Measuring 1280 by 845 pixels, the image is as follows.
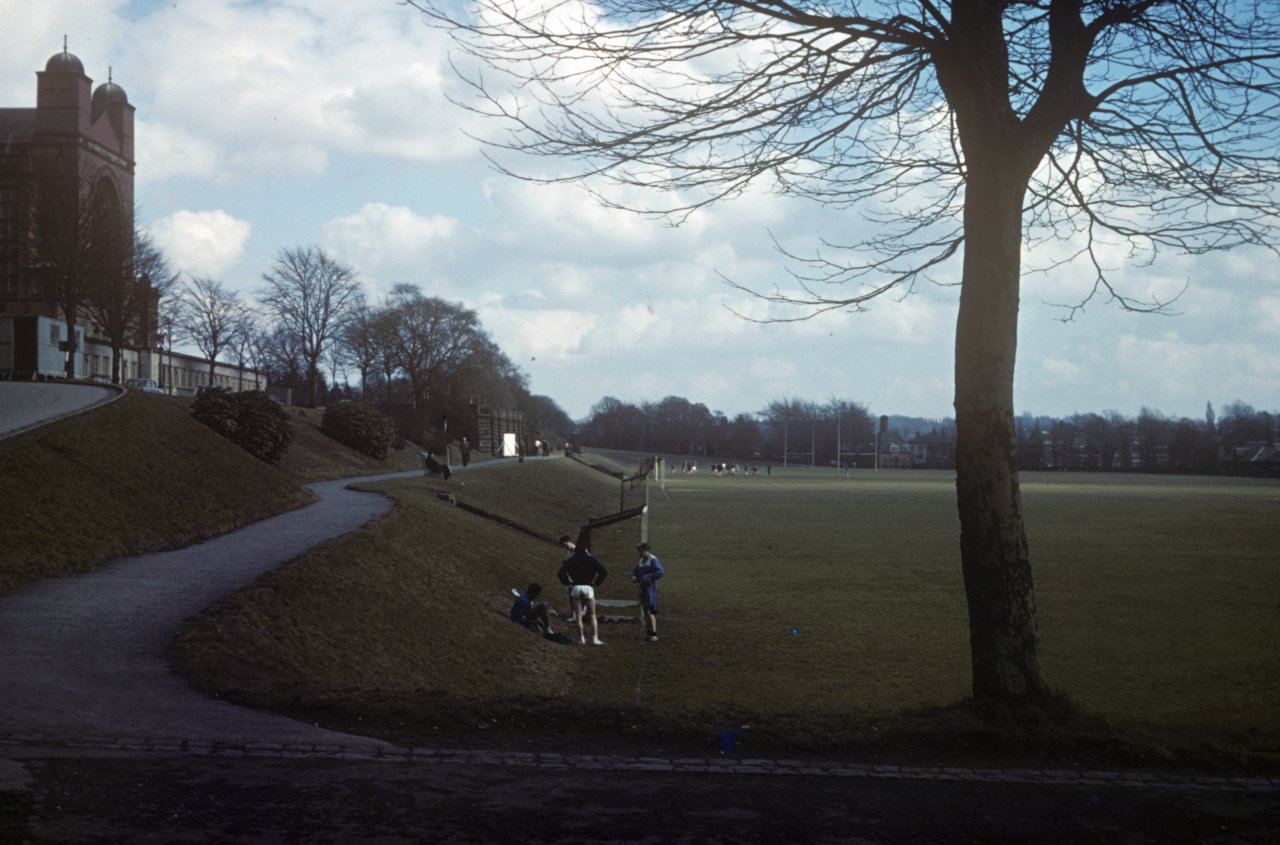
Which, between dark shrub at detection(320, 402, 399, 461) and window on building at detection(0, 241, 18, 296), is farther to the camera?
window on building at detection(0, 241, 18, 296)

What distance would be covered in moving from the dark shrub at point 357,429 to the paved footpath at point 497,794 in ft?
149

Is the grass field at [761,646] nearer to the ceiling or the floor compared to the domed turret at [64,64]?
nearer to the floor

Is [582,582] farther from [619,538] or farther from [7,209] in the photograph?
[7,209]

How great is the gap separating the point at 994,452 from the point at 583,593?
34.3 feet

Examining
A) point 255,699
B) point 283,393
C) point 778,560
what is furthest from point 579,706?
point 283,393

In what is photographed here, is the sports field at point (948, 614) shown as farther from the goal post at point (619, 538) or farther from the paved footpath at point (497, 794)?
the paved footpath at point (497, 794)

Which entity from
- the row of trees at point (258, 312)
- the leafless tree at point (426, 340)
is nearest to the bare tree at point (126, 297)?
the row of trees at point (258, 312)

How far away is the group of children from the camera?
18.0 meters

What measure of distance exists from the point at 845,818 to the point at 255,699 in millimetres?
5040

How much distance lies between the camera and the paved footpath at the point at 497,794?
5.35m

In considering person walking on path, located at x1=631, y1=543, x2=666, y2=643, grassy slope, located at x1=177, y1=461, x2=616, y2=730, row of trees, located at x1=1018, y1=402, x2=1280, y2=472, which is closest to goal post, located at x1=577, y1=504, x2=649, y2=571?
grassy slope, located at x1=177, y1=461, x2=616, y2=730

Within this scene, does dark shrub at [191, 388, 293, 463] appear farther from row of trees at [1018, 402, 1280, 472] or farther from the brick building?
row of trees at [1018, 402, 1280, 472]

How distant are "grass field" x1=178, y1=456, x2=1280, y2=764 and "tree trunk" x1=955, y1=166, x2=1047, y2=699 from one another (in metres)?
0.51

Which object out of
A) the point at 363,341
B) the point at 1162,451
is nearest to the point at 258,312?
the point at 363,341
